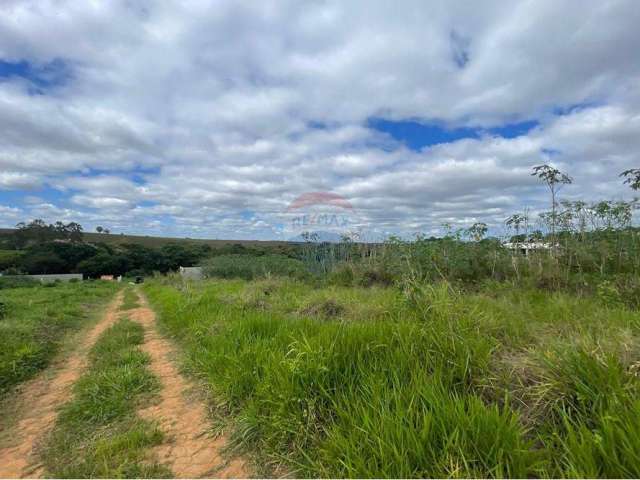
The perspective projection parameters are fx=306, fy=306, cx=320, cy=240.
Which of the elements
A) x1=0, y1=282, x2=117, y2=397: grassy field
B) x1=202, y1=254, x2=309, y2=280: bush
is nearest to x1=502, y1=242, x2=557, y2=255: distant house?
x1=202, y1=254, x2=309, y2=280: bush

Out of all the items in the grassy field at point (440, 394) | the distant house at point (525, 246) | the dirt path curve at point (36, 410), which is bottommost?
the dirt path curve at point (36, 410)

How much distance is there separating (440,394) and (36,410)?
403 cm

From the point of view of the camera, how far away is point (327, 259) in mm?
12461

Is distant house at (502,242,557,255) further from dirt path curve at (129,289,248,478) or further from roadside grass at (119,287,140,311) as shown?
roadside grass at (119,287,140,311)

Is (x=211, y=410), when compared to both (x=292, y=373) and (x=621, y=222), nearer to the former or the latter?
(x=292, y=373)

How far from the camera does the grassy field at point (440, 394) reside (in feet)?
5.06

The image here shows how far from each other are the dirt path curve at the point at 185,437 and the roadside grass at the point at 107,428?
0.09 m

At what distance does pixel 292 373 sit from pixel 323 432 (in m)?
0.48

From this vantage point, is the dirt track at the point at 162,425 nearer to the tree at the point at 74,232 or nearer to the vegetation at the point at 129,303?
the vegetation at the point at 129,303

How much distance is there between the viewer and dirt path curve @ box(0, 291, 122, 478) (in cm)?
227

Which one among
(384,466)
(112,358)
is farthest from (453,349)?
(112,358)

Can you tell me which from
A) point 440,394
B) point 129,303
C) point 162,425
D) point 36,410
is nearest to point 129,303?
point 129,303

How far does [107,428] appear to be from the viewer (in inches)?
104

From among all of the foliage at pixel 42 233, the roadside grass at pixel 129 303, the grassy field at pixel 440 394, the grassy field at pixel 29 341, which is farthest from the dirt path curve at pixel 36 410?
the foliage at pixel 42 233
